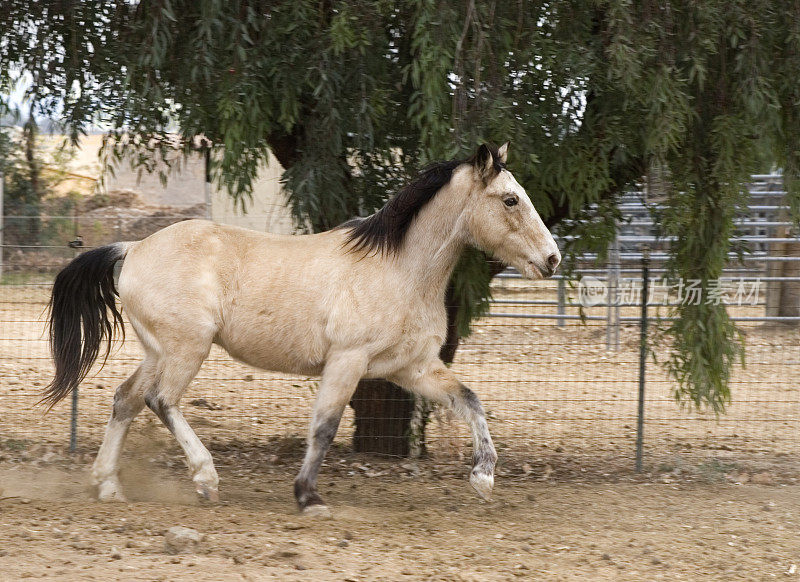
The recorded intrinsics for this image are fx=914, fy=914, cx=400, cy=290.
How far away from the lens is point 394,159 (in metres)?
6.31

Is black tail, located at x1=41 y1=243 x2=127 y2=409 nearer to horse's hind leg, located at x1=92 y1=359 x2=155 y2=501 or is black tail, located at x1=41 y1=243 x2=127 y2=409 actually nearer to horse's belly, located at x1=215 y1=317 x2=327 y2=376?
horse's hind leg, located at x1=92 y1=359 x2=155 y2=501

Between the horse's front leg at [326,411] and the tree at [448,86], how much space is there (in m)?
1.14

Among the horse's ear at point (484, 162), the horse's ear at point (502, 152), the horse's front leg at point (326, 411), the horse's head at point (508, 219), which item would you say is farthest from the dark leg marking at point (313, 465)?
the horse's ear at point (502, 152)

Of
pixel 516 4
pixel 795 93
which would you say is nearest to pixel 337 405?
pixel 516 4

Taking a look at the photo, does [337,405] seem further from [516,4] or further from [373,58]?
[516,4]

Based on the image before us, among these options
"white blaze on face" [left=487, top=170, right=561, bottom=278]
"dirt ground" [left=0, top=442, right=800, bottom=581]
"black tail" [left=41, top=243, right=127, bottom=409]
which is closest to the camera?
"dirt ground" [left=0, top=442, right=800, bottom=581]

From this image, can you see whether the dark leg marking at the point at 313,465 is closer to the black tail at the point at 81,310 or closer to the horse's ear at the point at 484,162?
the black tail at the point at 81,310

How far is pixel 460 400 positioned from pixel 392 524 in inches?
31.8

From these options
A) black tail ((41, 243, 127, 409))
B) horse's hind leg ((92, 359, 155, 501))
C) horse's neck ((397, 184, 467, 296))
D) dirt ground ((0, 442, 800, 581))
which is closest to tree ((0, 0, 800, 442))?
horse's neck ((397, 184, 467, 296))

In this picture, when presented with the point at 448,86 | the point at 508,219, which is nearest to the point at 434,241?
the point at 508,219

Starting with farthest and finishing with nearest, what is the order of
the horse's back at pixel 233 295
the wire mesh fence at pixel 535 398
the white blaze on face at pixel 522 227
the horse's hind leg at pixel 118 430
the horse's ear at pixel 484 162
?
the wire mesh fence at pixel 535 398
the horse's hind leg at pixel 118 430
the horse's back at pixel 233 295
the white blaze on face at pixel 522 227
the horse's ear at pixel 484 162

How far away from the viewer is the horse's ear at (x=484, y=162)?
5.06 m

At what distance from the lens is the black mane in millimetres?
5387

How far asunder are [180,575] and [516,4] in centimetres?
367
